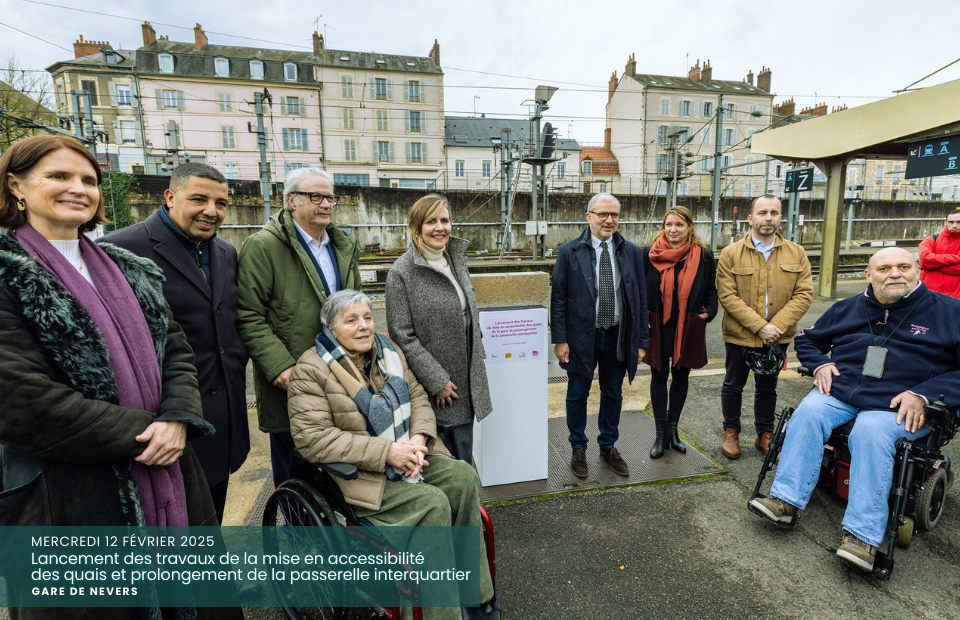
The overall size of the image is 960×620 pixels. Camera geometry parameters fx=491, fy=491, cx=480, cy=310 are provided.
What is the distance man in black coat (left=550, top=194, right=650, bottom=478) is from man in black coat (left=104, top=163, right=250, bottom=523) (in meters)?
2.08

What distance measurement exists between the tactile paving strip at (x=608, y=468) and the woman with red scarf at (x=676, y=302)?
13 cm

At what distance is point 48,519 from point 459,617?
1435 mm

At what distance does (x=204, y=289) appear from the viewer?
2.30 meters

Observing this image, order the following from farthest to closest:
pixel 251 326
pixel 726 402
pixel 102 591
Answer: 1. pixel 726 402
2. pixel 251 326
3. pixel 102 591

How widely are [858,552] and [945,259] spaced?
4.92m

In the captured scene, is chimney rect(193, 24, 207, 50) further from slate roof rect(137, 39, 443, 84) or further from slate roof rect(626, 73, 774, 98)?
slate roof rect(626, 73, 774, 98)

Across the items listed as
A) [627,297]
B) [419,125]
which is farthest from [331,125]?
[627,297]

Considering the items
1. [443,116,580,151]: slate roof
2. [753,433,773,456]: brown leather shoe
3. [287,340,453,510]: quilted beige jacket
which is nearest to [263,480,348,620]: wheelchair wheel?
[287,340,453,510]: quilted beige jacket

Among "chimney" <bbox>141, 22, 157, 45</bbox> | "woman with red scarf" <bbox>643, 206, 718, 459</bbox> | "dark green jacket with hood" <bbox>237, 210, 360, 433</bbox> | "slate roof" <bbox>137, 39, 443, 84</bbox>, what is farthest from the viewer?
"chimney" <bbox>141, 22, 157, 45</bbox>

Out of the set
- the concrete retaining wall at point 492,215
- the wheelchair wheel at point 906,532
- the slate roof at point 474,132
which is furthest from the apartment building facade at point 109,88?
the wheelchair wheel at point 906,532

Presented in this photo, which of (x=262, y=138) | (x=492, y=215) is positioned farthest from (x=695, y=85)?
(x=262, y=138)

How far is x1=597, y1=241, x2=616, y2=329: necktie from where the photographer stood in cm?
350

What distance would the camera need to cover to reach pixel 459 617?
1.96 meters

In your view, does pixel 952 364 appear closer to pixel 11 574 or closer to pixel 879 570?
pixel 879 570
